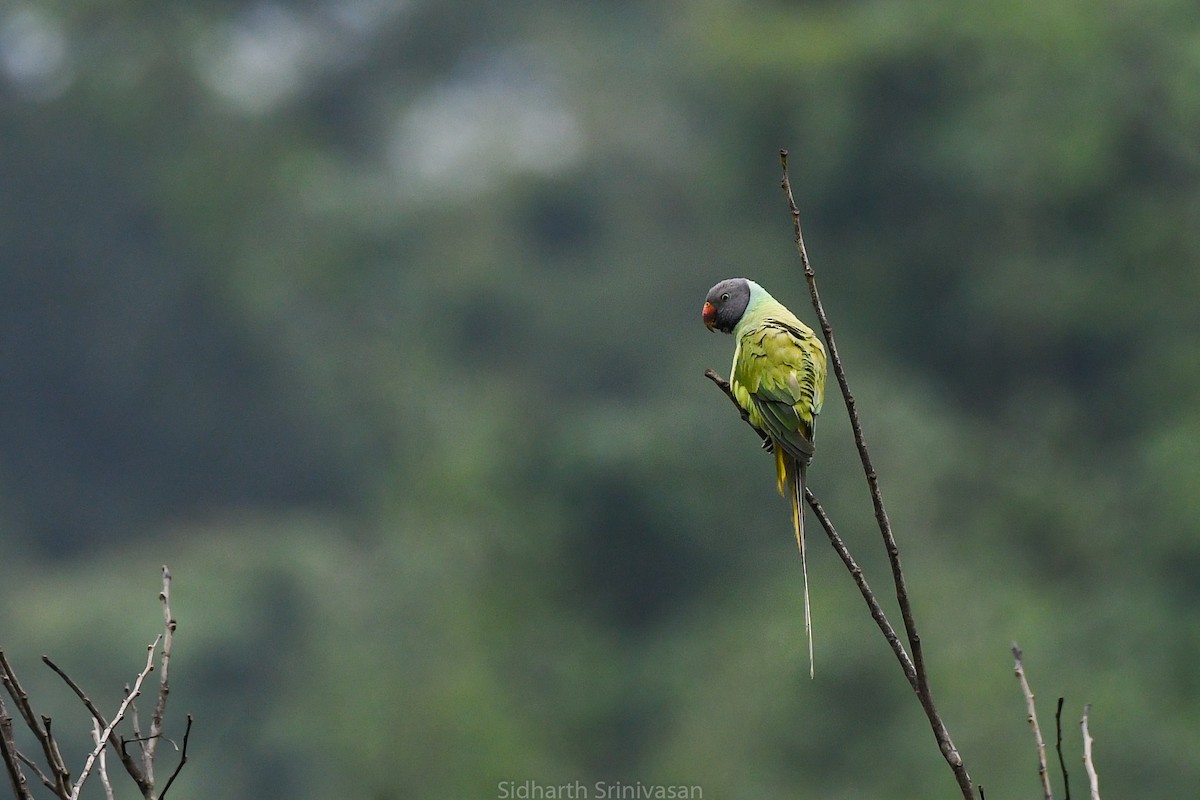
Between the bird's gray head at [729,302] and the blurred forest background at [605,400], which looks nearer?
the bird's gray head at [729,302]

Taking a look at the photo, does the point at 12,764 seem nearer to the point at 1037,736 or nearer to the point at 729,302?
the point at 1037,736

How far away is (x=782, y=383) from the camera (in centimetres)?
352

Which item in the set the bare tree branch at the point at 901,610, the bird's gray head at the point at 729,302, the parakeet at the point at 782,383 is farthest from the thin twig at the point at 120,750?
the bird's gray head at the point at 729,302

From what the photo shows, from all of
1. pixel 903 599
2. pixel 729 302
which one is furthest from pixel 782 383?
pixel 903 599

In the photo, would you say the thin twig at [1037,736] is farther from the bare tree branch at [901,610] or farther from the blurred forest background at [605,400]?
the blurred forest background at [605,400]

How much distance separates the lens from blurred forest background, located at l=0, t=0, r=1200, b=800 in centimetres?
1658

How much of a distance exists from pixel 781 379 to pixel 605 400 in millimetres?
17833

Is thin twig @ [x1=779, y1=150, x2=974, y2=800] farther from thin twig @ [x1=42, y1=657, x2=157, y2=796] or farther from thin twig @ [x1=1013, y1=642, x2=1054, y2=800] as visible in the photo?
thin twig @ [x1=42, y1=657, x2=157, y2=796]

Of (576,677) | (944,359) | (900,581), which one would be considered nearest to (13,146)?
(576,677)

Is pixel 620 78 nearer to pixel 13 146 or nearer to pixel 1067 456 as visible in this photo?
pixel 13 146

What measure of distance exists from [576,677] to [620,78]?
1277 centimetres

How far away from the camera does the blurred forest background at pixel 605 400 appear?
16578 millimetres

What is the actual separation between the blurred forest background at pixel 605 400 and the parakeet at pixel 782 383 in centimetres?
1013

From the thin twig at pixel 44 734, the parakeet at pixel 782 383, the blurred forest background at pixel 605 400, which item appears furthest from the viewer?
the blurred forest background at pixel 605 400
